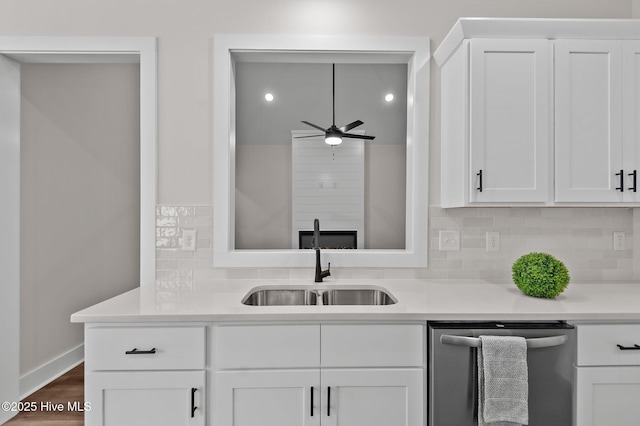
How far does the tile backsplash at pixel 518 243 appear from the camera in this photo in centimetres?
210

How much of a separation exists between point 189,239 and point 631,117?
230 cm

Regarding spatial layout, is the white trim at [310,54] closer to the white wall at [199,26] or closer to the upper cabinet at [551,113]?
the white wall at [199,26]

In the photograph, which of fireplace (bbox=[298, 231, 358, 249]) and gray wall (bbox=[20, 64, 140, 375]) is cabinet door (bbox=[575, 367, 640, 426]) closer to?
fireplace (bbox=[298, 231, 358, 249])

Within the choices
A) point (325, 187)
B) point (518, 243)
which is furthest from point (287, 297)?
point (325, 187)

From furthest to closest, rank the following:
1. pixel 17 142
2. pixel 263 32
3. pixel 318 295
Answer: pixel 17 142 < pixel 263 32 < pixel 318 295

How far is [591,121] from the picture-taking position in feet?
5.85

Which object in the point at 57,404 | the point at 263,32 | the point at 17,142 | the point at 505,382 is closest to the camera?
the point at 505,382

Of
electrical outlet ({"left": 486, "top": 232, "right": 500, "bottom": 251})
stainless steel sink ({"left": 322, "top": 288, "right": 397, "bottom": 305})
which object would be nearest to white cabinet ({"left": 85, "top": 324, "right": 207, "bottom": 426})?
stainless steel sink ({"left": 322, "top": 288, "right": 397, "bottom": 305})

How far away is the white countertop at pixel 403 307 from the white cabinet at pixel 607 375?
0.07m

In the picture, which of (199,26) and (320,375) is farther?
(199,26)

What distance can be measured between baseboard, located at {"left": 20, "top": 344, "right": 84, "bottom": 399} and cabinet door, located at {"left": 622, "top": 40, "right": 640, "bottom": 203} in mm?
3781

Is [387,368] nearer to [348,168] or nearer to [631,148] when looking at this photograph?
[631,148]

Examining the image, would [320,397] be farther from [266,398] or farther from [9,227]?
[9,227]

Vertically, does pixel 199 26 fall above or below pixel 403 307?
above
